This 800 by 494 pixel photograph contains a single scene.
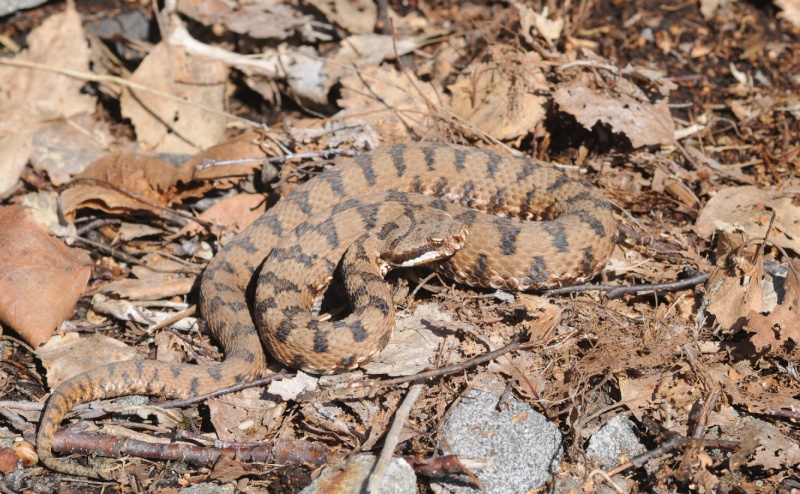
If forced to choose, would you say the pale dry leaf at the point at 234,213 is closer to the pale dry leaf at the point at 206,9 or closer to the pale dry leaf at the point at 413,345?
the pale dry leaf at the point at 413,345

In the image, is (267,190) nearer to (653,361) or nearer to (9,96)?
(9,96)

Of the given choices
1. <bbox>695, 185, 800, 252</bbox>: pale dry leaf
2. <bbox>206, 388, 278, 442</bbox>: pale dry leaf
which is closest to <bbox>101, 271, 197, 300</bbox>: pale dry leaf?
<bbox>206, 388, 278, 442</bbox>: pale dry leaf

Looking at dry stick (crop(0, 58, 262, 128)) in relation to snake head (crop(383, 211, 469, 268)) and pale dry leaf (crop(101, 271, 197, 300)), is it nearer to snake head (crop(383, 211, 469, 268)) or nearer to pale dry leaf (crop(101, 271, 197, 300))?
pale dry leaf (crop(101, 271, 197, 300))

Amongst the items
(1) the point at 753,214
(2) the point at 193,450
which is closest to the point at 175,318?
(2) the point at 193,450

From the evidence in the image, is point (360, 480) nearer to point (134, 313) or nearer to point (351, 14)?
point (134, 313)

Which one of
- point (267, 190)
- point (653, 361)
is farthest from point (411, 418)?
point (267, 190)

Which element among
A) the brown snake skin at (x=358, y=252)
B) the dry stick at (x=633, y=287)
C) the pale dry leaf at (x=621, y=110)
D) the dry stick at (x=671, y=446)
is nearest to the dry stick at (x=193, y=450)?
the brown snake skin at (x=358, y=252)
